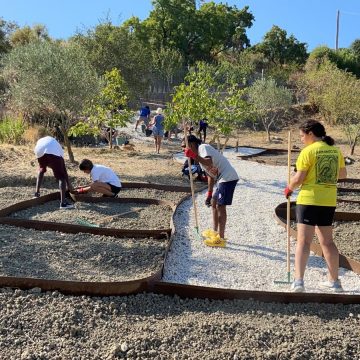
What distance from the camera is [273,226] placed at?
23.1 feet

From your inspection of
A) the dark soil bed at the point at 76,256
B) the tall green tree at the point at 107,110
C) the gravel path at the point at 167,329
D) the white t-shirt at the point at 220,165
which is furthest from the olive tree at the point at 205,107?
the gravel path at the point at 167,329

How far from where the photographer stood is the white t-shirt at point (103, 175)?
8000 mm

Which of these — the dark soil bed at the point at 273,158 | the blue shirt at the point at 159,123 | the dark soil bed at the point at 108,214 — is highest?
the blue shirt at the point at 159,123

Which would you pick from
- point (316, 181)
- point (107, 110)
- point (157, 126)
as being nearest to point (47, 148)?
point (316, 181)

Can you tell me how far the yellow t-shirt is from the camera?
437 cm

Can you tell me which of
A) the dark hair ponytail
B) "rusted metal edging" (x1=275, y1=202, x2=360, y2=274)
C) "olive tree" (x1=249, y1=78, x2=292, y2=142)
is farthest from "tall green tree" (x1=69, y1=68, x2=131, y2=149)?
"olive tree" (x1=249, y1=78, x2=292, y2=142)

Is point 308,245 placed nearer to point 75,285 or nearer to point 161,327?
point 161,327

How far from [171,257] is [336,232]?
2.53 metres

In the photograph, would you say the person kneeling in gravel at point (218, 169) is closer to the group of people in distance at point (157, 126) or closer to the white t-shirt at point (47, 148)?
the white t-shirt at point (47, 148)

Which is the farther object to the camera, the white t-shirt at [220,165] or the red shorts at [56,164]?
the red shorts at [56,164]

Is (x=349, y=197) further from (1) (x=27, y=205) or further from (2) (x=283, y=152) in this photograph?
(2) (x=283, y=152)

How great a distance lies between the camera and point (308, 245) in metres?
4.53

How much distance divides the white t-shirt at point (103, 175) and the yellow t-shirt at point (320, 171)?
14.0 feet

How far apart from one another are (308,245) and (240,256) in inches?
49.4
